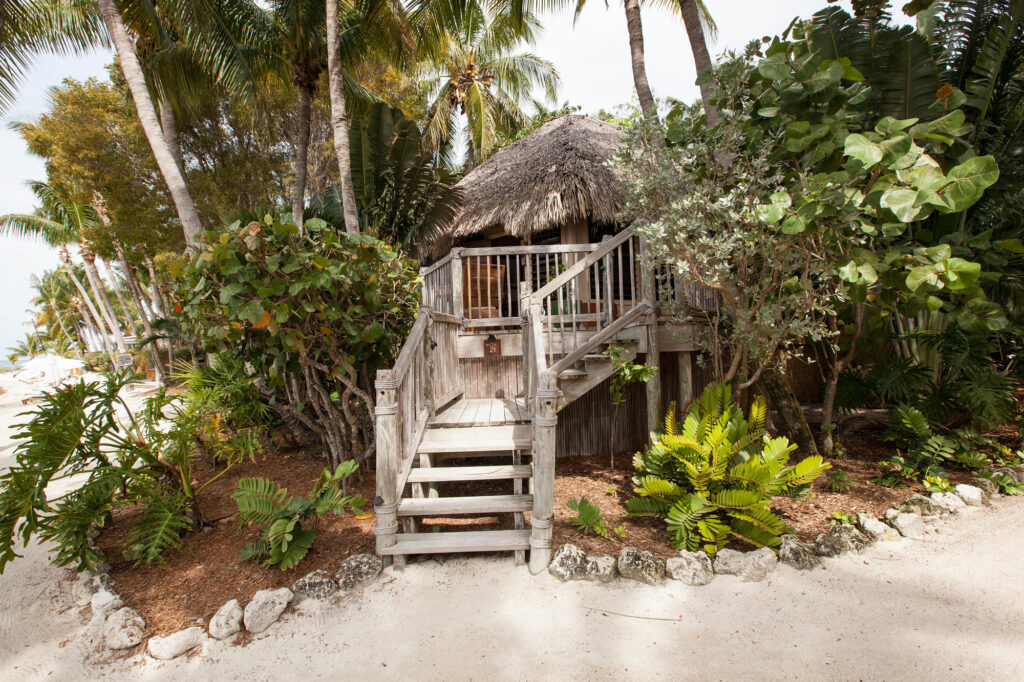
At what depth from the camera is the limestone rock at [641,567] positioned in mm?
3029

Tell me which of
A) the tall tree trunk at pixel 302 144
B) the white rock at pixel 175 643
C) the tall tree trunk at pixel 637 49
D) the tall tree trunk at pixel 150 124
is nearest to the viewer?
the white rock at pixel 175 643

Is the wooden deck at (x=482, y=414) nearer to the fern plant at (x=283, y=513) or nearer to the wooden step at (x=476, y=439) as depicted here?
the wooden step at (x=476, y=439)

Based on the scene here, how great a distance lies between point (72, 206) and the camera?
1409 cm

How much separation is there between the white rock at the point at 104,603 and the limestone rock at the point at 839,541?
15.7ft

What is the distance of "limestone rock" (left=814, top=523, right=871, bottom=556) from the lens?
10.6 feet

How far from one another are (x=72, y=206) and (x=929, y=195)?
66.5 ft

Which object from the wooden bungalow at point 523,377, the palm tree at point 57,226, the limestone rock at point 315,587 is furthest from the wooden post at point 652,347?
the palm tree at point 57,226

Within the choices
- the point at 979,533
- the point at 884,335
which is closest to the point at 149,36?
the point at 884,335

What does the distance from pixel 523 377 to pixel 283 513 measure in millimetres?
2776

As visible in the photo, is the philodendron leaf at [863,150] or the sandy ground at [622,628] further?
the philodendron leaf at [863,150]

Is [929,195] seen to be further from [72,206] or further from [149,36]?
[72,206]

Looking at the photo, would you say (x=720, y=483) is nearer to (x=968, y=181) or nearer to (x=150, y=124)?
(x=968, y=181)

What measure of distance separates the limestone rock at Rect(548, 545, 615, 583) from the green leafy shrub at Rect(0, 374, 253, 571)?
2810 mm

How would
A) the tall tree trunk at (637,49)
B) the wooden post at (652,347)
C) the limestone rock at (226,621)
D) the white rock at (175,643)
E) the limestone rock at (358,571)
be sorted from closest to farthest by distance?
1. the white rock at (175,643)
2. the limestone rock at (226,621)
3. the limestone rock at (358,571)
4. the wooden post at (652,347)
5. the tall tree trunk at (637,49)
